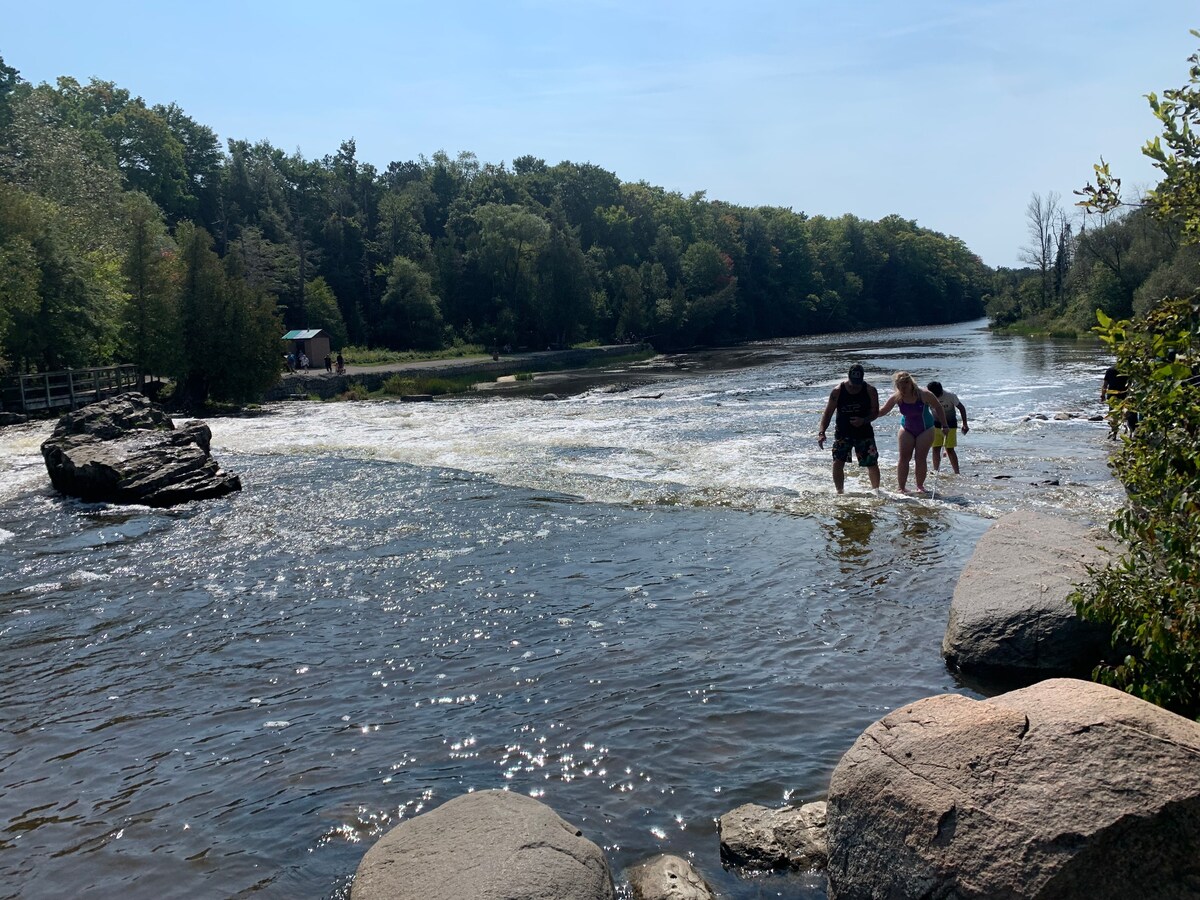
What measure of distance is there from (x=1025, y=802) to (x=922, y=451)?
11.2 meters

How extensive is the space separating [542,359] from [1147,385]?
64.8 meters

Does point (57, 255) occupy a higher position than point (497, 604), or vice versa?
point (57, 255)

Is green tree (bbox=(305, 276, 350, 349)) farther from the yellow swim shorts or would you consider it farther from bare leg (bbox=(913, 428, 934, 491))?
bare leg (bbox=(913, 428, 934, 491))

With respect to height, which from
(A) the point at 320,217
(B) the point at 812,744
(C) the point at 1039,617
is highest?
(A) the point at 320,217

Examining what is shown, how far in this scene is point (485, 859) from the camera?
4.44 meters

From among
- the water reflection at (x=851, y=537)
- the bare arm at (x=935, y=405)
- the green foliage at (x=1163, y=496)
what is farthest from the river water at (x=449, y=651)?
the green foliage at (x=1163, y=496)

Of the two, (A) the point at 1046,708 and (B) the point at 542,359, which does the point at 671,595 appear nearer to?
(A) the point at 1046,708

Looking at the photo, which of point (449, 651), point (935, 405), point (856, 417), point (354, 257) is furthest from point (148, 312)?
point (354, 257)

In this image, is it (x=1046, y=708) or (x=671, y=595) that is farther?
(x=671, y=595)

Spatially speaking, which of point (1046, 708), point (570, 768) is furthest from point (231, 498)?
point (1046, 708)

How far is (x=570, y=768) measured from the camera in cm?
631

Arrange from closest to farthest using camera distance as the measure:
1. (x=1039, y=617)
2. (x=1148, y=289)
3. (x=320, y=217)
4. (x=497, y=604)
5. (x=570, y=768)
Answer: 1. (x=570, y=768)
2. (x=1039, y=617)
3. (x=497, y=604)
4. (x=1148, y=289)
5. (x=320, y=217)

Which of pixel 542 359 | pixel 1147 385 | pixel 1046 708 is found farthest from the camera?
pixel 542 359

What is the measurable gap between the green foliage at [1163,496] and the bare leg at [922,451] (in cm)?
941
